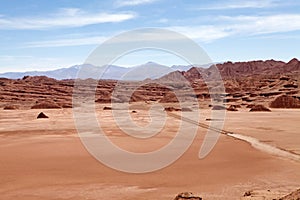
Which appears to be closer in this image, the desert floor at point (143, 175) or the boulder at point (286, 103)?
the desert floor at point (143, 175)

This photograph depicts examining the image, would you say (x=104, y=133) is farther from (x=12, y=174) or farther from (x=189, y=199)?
(x=189, y=199)

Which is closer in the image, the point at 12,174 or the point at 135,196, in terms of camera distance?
the point at 135,196

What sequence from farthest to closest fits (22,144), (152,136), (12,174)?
(152,136) → (22,144) → (12,174)

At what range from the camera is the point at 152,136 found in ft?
72.7

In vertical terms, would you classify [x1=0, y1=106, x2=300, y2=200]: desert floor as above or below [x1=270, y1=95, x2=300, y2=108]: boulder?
below

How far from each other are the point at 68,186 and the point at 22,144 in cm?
858

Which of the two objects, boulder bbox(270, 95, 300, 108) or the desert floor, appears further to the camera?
boulder bbox(270, 95, 300, 108)

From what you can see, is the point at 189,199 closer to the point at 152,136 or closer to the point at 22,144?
the point at 22,144

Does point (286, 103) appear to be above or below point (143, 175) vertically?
above

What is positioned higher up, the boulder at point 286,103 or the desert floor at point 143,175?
the boulder at point 286,103

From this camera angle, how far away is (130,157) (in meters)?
15.4

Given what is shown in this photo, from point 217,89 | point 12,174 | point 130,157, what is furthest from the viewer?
point 217,89

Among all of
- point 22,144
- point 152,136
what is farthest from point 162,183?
point 152,136

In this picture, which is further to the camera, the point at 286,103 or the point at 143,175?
the point at 286,103
